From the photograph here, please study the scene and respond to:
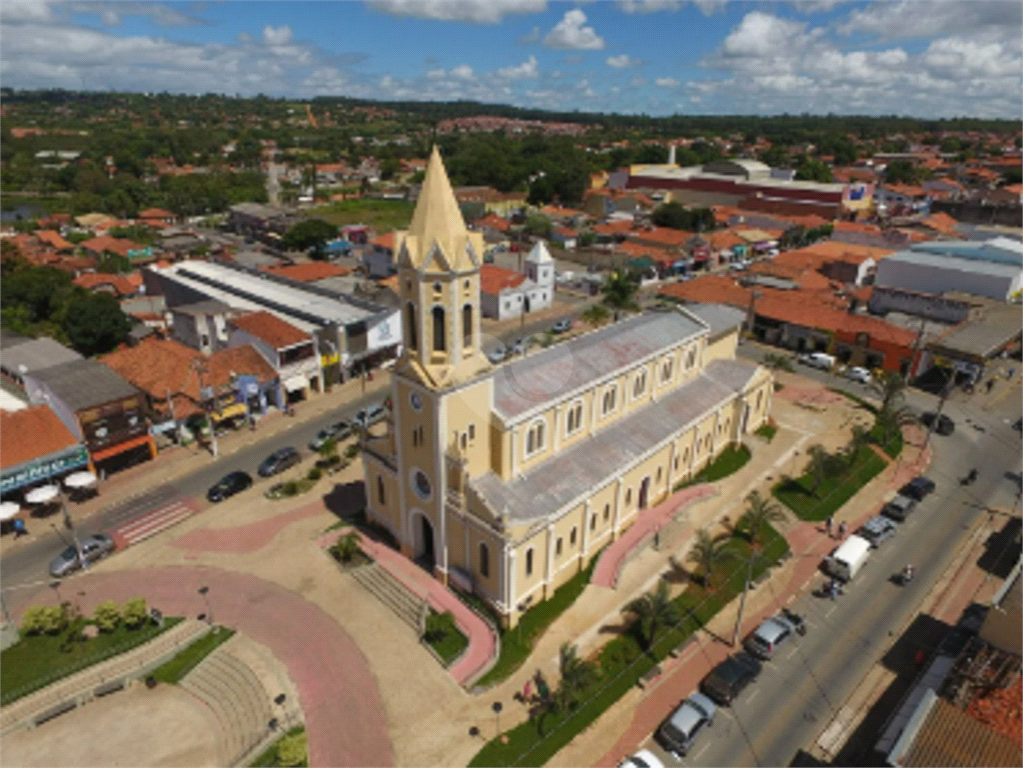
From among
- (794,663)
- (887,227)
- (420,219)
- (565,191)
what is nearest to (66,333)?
(420,219)

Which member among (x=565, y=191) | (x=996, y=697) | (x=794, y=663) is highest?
(x=565, y=191)

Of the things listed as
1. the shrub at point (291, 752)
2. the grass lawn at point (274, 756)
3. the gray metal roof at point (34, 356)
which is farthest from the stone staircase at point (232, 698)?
the gray metal roof at point (34, 356)

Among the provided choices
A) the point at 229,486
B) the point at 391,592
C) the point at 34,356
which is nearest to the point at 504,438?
the point at 391,592

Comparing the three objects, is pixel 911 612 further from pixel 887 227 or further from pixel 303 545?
pixel 887 227

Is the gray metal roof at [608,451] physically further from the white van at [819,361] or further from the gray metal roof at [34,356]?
the gray metal roof at [34,356]

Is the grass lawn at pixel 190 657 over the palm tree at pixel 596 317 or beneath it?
beneath

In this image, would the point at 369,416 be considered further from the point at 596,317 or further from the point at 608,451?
the point at 596,317
